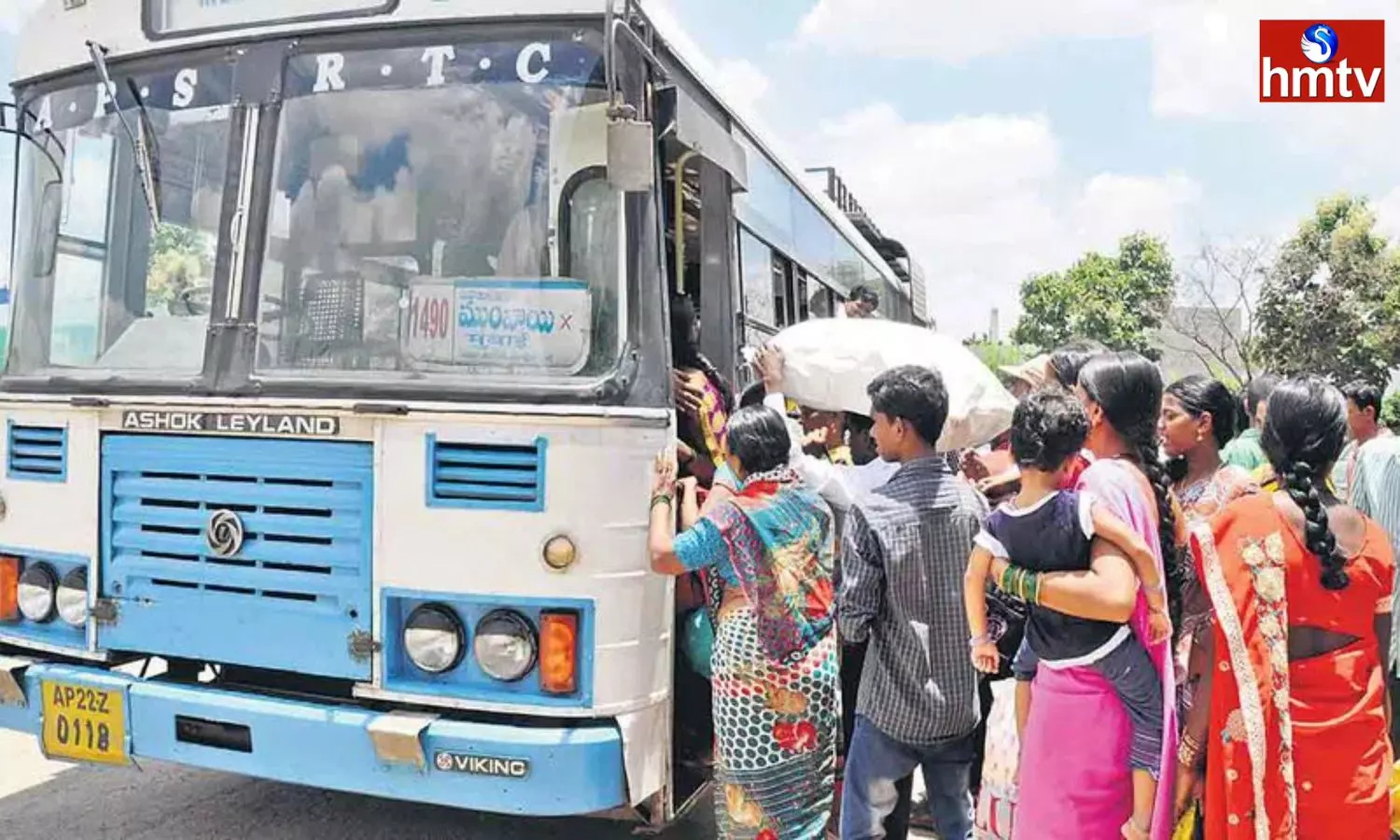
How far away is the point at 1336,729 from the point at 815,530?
1365mm

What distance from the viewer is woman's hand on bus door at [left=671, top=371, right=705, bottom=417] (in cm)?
359

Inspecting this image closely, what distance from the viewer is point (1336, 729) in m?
2.46

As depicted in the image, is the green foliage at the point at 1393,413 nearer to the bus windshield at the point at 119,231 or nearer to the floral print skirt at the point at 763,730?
the floral print skirt at the point at 763,730

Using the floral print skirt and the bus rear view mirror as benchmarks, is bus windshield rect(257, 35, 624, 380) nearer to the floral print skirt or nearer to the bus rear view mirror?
the bus rear view mirror

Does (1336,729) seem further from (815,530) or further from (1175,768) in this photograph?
(815,530)

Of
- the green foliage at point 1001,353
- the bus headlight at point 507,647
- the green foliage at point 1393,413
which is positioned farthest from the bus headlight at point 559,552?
the green foliage at point 1001,353

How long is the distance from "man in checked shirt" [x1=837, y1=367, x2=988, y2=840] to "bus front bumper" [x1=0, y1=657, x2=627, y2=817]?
2.51 feet

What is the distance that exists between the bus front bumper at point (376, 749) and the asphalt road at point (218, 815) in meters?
1.01

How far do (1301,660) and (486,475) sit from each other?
2.12 m

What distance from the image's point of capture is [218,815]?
14.3 ft

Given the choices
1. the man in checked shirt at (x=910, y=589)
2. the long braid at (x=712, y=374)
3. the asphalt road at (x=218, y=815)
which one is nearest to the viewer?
the man in checked shirt at (x=910, y=589)

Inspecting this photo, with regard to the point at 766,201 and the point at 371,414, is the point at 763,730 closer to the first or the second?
the point at 371,414

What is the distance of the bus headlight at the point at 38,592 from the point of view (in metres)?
3.65

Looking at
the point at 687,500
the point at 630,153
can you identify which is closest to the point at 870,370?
the point at 687,500
